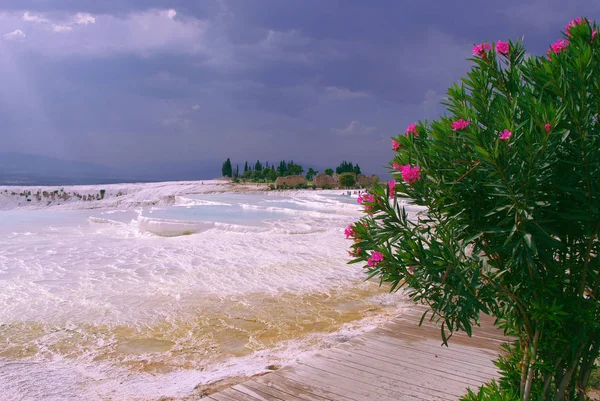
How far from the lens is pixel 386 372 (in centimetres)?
388

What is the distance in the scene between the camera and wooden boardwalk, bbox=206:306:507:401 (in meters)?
3.46

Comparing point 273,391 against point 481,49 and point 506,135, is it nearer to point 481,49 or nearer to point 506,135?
point 506,135

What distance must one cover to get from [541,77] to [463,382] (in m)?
2.49

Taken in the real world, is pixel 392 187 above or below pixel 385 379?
above

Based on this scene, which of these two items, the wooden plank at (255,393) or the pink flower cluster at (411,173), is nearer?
the pink flower cluster at (411,173)

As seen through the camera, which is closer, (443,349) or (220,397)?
(220,397)

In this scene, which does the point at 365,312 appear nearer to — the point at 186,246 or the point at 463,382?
the point at 463,382

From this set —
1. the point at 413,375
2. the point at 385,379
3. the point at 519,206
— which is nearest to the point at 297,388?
the point at 385,379

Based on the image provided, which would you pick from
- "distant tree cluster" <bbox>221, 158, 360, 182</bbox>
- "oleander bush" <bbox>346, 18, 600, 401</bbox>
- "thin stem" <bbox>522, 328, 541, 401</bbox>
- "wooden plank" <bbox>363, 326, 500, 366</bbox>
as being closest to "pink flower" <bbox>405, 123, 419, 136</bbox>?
"oleander bush" <bbox>346, 18, 600, 401</bbox>

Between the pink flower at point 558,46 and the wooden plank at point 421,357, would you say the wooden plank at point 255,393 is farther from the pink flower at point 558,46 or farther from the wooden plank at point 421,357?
the pink flower at point 558,46

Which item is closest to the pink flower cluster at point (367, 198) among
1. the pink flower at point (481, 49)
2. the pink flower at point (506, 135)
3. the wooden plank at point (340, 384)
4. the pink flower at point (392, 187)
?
the pink flower at point (392, 187)

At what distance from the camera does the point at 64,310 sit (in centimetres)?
688

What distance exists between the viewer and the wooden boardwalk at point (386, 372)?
346 centimetres

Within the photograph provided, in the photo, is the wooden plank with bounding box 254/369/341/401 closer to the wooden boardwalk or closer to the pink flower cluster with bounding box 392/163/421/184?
the wooden boardwalk
